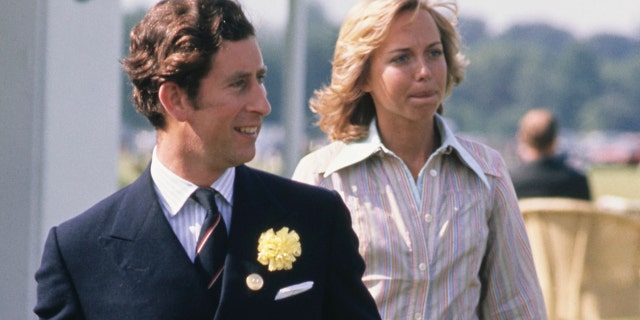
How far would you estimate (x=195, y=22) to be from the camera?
2.52 metres

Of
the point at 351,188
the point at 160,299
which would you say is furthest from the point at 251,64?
the point at 351,188

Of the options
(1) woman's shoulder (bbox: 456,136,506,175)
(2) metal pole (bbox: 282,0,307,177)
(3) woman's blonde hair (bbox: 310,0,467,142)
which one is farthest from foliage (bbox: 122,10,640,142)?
(1) woman's shoulder (bbox: 456,136,506,175)

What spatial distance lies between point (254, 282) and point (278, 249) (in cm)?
9

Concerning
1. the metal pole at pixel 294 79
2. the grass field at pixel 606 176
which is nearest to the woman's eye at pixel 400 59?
the metal pole at pixel 294 79

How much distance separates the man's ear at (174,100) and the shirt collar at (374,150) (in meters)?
0.82

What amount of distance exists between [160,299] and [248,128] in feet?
1.40

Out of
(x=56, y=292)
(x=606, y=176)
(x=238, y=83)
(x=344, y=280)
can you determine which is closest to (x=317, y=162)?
(x=344, y=280)

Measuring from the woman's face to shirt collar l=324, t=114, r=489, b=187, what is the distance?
8 cm

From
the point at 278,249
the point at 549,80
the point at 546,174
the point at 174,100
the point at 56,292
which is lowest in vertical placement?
the point at 549,80

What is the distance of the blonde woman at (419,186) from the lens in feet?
10.5

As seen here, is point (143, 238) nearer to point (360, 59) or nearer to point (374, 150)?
point (374, 150)

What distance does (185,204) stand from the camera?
259 centimetres

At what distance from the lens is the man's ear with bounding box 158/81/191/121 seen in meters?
2.57

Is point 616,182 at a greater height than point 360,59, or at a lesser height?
lesser
